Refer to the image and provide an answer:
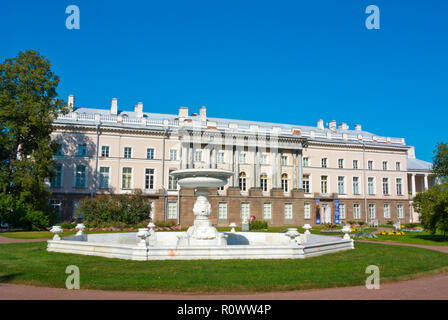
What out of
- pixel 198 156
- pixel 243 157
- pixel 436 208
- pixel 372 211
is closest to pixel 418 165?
pixel 372 211

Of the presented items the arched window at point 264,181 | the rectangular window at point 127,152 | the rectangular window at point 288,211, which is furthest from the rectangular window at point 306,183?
the rectangular window at point 127,152

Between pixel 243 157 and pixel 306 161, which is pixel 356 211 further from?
pixel 243 157

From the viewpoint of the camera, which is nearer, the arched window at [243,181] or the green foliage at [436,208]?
the green foliage at [436,208]

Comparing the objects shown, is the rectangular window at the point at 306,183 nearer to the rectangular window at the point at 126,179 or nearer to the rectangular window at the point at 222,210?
the rectangular window at the point at 222,210

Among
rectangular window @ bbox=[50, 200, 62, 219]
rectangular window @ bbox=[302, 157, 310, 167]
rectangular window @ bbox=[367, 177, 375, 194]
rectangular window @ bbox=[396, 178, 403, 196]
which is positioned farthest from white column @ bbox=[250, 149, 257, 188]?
rectangular window @ bbox=[396, 178, 403, 196]

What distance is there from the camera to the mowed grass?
8.54 meters

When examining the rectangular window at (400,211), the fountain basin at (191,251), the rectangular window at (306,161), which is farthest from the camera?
the rectangular window at (400,211)

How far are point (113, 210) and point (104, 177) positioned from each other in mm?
9729

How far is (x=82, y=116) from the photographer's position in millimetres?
41688

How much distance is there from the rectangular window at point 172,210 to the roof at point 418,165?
122ft

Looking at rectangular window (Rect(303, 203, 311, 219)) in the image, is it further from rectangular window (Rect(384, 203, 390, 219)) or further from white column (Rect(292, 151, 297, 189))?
rectangular window (Rect(384, 203, 390, 219))

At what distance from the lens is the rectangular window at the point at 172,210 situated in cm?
4191
